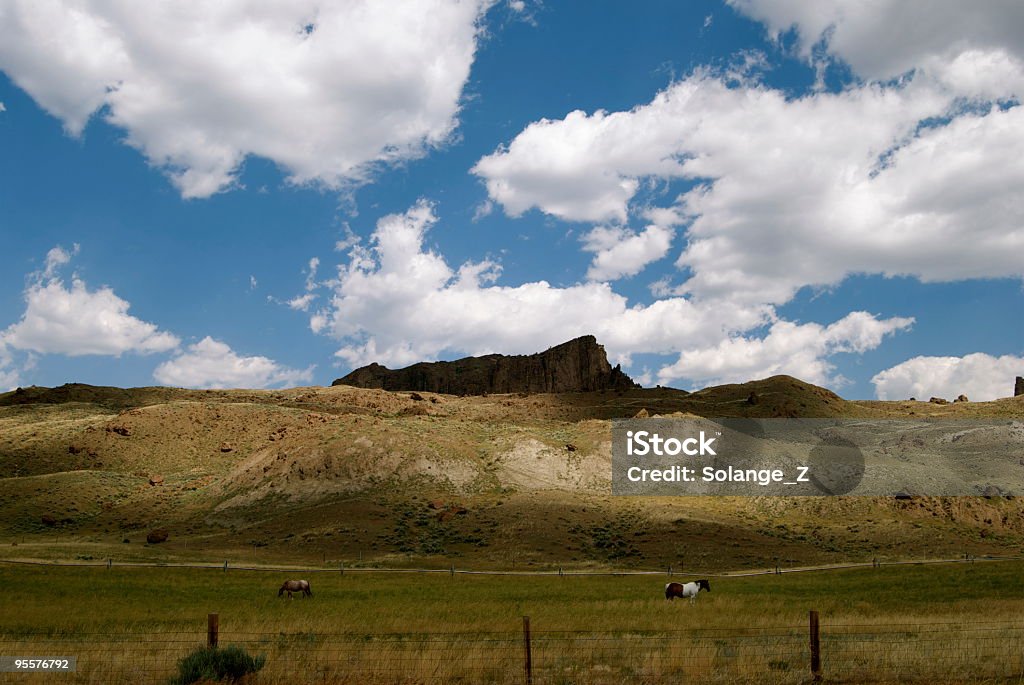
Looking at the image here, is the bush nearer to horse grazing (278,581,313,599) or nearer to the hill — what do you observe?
horse grazing (278,581,313,599)

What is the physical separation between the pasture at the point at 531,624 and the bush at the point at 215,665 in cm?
66

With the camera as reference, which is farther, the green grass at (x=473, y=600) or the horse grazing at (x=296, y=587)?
the horse grazing at (x=296, y=587)

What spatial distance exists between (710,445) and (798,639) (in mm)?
84629

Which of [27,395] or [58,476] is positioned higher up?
[27,395]

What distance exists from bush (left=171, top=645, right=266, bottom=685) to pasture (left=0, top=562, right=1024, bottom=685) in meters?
0.66

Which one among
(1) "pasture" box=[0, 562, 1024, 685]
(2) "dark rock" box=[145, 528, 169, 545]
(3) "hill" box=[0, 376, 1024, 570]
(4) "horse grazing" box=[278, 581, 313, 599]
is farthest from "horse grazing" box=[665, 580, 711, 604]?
(2) "dark rock" box=[145, 528, 169, 545]

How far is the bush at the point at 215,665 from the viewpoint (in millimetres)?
16250

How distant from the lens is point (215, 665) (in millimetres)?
16500

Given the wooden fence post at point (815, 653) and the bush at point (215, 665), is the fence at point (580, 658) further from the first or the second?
the bush at point (215, 665)

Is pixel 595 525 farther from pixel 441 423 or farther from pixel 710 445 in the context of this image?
pixel 441 423

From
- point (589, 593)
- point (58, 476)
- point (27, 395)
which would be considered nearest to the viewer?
point (589, 593)

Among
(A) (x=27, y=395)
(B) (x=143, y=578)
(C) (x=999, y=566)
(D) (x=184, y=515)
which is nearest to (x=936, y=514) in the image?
(C) (x=999, y=566)

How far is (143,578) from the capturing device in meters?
50.0

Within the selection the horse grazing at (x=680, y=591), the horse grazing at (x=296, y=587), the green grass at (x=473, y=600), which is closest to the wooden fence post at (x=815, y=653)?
the green grass at (x=473, y=600)
